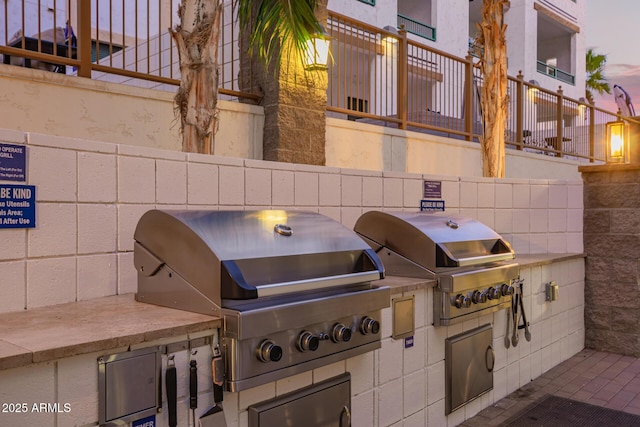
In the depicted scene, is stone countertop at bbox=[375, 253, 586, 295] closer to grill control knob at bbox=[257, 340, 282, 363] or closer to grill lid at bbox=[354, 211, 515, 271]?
grill lid at bbox=[354, 211, 515, 271]

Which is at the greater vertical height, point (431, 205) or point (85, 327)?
point (431, 205)

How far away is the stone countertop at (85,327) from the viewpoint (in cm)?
160

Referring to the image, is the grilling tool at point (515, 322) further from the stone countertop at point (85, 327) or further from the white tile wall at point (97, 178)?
the white tile wall at point (97, 178)

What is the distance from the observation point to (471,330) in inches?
144

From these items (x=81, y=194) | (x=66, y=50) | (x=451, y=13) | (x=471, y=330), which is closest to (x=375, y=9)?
(x=451, y=13)

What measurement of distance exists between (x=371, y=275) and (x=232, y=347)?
82 cm

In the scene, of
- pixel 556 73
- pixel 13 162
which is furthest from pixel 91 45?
pixel 556 73

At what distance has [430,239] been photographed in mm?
3307

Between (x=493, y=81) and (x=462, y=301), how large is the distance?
370 cm

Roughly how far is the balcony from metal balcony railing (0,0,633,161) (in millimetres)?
8988

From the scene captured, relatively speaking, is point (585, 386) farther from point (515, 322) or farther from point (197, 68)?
point (197, 68)

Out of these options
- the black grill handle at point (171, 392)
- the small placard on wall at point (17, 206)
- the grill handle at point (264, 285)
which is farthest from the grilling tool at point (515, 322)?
the small placard on wall at point (17, 206)

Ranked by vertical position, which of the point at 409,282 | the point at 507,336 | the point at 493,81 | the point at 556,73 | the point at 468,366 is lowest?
the point at 468,366

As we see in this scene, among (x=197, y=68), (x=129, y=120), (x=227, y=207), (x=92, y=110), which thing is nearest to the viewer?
(x=227, y=207)
